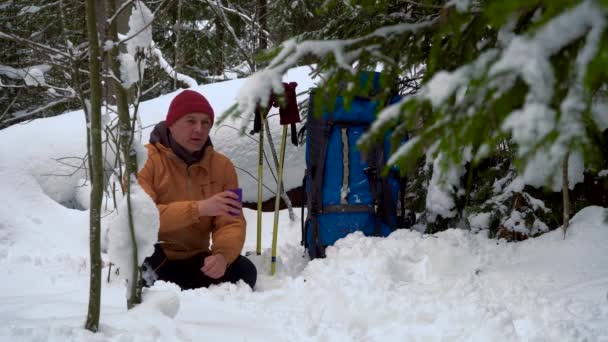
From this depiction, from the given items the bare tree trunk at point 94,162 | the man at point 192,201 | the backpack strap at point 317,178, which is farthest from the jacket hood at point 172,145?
the bare tree trunk at point 94,162

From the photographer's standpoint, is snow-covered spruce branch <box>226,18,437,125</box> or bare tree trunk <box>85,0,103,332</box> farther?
bare tree trunk <box>85,0,103,332</box>

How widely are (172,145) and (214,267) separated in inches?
39.2

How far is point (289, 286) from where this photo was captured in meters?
3.35

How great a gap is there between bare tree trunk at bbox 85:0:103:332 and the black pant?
5.16ft

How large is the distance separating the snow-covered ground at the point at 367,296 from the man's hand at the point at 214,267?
0.31ft

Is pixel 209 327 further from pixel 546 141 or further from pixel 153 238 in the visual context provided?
pixel 546 141

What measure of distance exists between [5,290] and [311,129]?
2.61m

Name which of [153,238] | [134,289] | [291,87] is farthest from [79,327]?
[291,87]

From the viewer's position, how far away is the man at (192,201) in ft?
11.5

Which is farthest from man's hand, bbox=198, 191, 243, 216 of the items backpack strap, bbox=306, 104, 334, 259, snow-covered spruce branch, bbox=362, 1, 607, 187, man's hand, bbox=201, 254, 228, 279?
snow-covered spruce branch, bbox=362, 1, 607, 187

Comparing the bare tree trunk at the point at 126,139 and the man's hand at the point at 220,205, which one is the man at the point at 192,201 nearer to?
the man's hand at the point at 220,205

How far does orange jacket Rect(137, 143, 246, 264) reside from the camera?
3514 millimetres

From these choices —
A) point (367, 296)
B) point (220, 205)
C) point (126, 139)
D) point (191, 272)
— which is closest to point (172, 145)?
point (220, 205)

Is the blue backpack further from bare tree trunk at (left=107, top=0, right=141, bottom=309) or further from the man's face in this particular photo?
bare tree trunk at (left=107, top=0, right=141, bottom=309)
